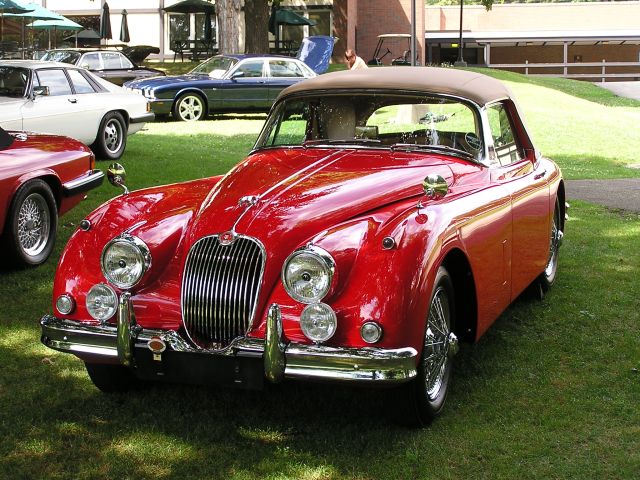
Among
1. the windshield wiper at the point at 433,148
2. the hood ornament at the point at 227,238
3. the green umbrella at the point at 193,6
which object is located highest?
the green umbrella at the point at 193,6

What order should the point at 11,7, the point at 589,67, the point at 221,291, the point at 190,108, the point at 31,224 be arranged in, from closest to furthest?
the point at 221,291 < the point at 31,224 < the point at 190,108 < the point at 11,7 < the point at 589,67

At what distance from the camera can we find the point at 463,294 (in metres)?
5.06

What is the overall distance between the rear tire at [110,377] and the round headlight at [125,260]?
0.59 m

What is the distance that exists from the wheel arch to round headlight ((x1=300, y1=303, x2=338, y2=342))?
0.93m

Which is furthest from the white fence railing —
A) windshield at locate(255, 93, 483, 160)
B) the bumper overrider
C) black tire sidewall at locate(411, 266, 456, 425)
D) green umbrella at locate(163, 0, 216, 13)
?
the bumper overrider

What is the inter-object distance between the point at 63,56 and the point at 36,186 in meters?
18.1

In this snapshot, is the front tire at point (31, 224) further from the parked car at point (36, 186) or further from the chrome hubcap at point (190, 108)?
the chrome hubcap at point (190, 108)

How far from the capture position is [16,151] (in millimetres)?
7777

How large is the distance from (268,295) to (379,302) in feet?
1.73

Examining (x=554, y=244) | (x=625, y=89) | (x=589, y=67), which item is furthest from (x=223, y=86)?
(x=589, y=67)

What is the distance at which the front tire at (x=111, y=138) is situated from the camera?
1434cm

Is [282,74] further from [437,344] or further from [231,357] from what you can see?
[231,357]

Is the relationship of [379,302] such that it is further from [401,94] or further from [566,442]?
[401,94]

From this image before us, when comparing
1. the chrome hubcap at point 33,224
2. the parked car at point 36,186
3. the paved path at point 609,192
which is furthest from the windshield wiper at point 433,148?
the paved path at point 609,192
